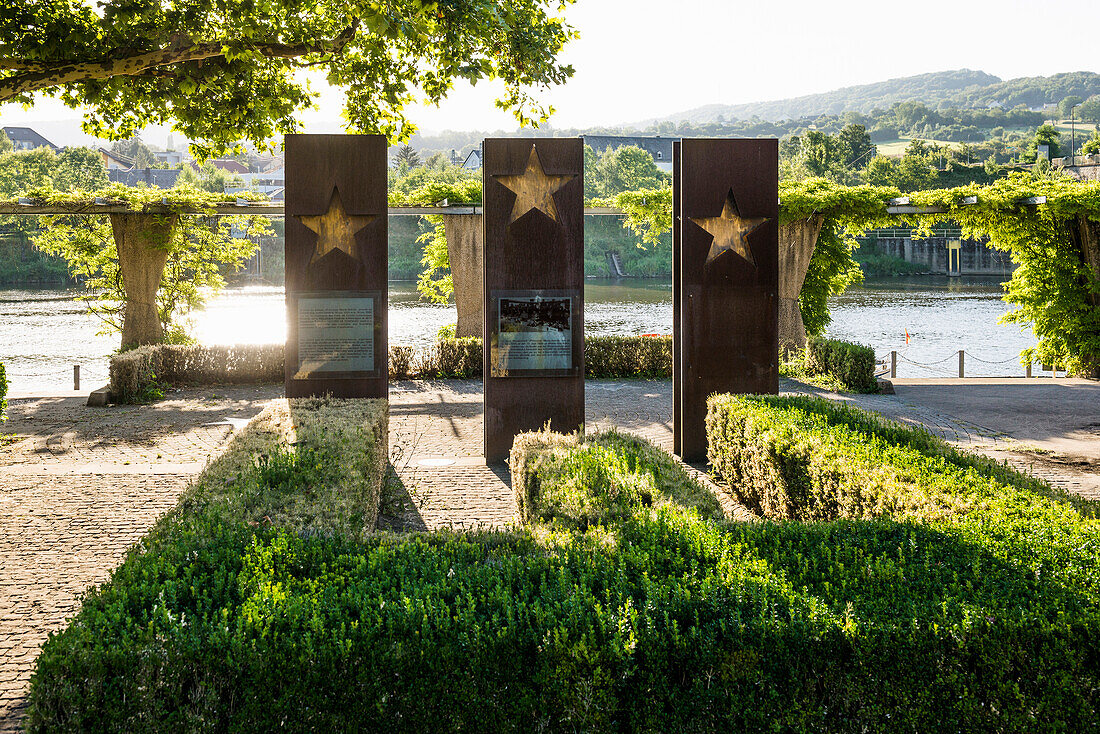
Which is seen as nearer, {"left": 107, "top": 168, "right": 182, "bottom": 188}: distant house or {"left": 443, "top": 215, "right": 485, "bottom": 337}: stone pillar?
{"left": 443, "top": 215, "right": 485, "bottom": 337}: stone pillar

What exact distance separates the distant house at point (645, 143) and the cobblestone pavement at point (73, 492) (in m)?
107

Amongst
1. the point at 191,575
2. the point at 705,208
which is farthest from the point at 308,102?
the point at 191,575

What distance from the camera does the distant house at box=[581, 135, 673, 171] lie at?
115m

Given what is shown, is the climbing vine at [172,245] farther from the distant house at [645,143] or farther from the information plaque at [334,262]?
the distant house at [645,143]

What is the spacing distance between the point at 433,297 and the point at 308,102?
9.79 m

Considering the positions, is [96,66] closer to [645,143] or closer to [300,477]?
[300,477]

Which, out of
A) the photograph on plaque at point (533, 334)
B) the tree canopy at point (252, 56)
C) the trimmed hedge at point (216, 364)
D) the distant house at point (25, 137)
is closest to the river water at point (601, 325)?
the trimmed hedge at point (216, 364)

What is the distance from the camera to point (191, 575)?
3.24m

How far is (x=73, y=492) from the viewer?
7.19 meters

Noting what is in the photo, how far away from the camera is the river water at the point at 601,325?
2348cm

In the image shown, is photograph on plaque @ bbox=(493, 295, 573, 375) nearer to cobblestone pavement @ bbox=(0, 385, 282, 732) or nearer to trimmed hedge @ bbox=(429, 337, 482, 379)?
cobblestone pavement @ bbox=(0, 385, 282, 732)

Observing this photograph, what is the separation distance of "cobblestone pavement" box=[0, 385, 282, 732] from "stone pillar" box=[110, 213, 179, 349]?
4062 mm

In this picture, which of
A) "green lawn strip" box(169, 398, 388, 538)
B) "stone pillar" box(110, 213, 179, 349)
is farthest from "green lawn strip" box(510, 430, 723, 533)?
"stone pillar" box(110, 213, 179, 349)

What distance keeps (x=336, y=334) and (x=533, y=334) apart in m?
2.01
